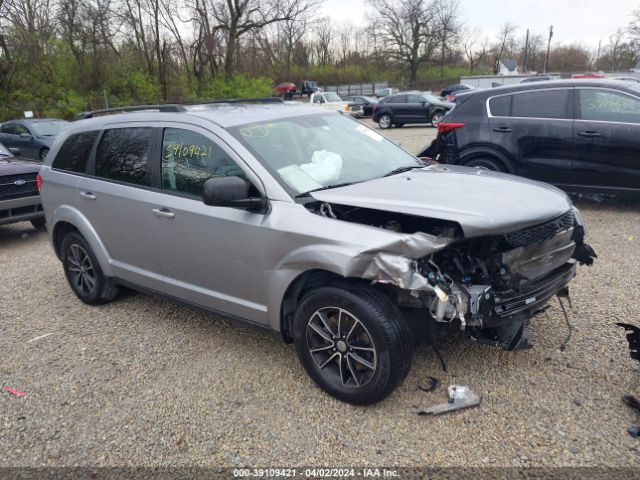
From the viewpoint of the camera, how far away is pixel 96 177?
4.31 m

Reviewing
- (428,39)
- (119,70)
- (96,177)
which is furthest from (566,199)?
(428,39)

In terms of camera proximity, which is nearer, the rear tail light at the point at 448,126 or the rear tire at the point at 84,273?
the rear tire at the point at 84,273

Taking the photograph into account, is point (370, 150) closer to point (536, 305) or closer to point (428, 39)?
point (536, 305)

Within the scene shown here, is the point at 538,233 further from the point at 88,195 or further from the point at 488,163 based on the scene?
the point at 488,163

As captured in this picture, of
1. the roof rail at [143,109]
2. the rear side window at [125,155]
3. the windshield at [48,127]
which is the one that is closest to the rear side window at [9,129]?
the windshield at [48,127]

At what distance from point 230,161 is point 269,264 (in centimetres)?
76

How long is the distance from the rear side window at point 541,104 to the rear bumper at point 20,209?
703cm

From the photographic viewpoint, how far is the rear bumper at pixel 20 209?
700 cm

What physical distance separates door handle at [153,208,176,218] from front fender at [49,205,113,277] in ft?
3.10

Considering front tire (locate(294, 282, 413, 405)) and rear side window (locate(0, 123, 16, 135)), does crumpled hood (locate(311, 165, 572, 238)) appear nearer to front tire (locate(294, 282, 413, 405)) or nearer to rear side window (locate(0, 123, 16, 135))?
front tire (locate(294, 282, 413, 405))

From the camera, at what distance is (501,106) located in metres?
7.00

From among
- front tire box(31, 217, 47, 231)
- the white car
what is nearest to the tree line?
the white car

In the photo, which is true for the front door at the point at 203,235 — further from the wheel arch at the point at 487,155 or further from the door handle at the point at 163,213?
the wheel arch at the point at 487,155

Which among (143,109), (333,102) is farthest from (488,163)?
(333,102)
